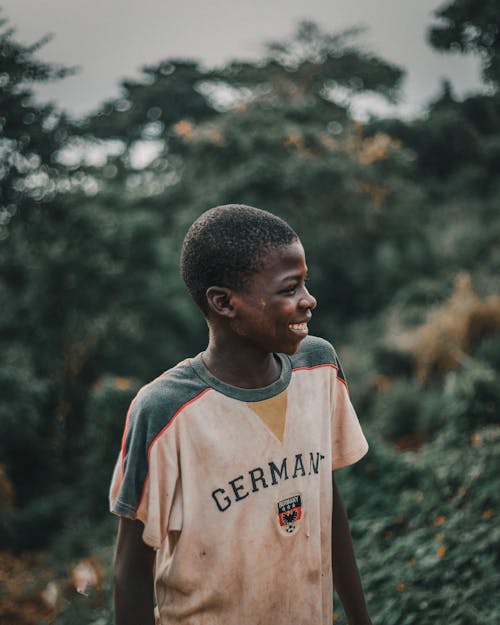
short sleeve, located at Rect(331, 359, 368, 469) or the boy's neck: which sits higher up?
the boy's neck

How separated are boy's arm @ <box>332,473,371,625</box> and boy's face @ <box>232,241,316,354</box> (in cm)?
52

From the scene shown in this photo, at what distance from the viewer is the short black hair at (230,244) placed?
58.1 inches

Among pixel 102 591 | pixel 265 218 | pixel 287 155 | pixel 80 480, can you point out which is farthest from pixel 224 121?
pixel 265 218

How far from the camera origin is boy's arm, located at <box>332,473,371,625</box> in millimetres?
1732

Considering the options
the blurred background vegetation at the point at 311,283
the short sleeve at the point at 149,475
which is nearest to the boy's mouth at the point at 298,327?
the short sleeve at the point at 149,475

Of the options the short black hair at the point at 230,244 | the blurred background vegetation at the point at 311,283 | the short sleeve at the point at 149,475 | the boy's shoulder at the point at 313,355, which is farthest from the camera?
the blurred background vegetation at the point at 311,283

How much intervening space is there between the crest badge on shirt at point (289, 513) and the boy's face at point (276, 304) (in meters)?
0.38

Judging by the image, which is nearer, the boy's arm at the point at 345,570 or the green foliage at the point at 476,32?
the boy's arm at the point at 345,570

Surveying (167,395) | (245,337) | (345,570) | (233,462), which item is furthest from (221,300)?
(345,570)

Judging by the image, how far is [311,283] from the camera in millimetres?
12883

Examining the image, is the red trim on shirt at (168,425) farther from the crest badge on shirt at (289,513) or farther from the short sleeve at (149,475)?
the crest badge on shirt at (289,513)

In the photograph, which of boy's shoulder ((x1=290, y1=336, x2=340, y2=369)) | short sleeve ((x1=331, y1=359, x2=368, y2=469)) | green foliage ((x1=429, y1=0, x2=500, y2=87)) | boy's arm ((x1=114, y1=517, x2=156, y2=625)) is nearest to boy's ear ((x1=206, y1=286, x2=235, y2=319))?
boy's shoulder ((x1=290, y1=336, x2=340, y2=369))

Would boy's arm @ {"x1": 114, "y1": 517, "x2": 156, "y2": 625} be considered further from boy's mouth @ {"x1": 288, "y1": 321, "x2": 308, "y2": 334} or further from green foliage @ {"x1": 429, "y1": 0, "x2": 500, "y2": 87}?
green foliage @ {"x1": 429, "y1": 0, "x2": 500, "y2": 87}

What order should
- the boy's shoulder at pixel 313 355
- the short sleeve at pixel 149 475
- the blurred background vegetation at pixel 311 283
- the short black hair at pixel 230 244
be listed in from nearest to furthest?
the short sleeve at pixel 149 475
the short black hair at pixel 230 244
the boy's shoulder at pixel 313 355
the blurred background vegetation at pixel 311 283
